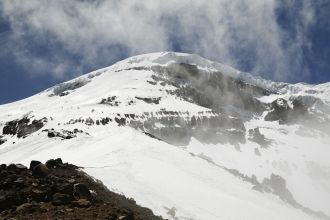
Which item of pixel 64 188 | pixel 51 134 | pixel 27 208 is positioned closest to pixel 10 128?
pixel 51 134

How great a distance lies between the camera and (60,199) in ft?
63.9

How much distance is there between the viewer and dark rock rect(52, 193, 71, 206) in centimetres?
1931

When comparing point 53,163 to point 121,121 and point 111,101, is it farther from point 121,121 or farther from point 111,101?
point 111,101

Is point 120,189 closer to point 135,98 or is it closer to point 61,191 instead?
point 61,191

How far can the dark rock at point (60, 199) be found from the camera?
19.3m

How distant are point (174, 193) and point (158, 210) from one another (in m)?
6.29

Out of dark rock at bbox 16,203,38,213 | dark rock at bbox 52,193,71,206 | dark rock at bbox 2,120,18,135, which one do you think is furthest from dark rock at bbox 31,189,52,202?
dark rock at bbox 2,120,18,135

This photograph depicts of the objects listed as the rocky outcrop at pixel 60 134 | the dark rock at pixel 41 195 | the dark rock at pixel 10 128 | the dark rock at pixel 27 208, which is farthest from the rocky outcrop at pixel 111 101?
the dark rock at pixel 27 208

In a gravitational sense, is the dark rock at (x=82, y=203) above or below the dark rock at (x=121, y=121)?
below

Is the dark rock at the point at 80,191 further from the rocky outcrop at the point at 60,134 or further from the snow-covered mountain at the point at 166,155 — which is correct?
the rocky outcrop at the point at 60,134

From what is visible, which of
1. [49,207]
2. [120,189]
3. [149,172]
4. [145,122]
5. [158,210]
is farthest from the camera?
[145,122]

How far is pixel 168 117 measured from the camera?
172 meters

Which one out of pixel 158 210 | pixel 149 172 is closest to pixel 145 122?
pixel 149 172

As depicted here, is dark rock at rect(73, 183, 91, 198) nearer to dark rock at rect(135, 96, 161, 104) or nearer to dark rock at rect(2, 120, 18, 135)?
dark rock at rect(2, 120, 18, 135)
